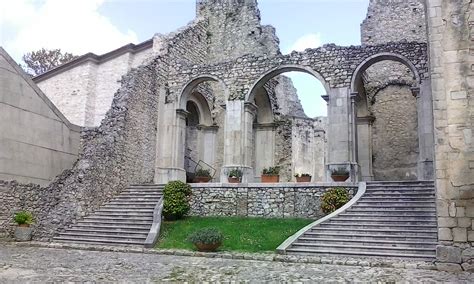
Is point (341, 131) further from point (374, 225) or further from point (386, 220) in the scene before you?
point (374, 225)

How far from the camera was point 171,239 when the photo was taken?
40.5 ft

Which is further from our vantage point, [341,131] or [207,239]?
[341,131]

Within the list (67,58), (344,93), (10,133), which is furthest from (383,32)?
(67,58)

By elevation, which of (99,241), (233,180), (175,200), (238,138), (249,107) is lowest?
(99,241)

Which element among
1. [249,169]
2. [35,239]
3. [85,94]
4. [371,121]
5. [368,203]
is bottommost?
[35,239]

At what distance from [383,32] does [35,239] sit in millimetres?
19043

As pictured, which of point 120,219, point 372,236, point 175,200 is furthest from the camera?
point 175,200

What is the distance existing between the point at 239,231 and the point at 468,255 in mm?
6106

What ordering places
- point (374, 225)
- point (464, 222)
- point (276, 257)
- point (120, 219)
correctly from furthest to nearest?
point (120, 219)
point (374, 225)
point (276, 257)
point (464, 222)

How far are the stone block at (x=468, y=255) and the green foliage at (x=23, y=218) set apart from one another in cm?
1190

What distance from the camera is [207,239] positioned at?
10.8 m

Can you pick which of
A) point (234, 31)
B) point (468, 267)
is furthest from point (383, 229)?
point (234, 31)

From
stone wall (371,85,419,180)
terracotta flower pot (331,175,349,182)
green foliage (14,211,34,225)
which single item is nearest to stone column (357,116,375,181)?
stone wall (371,85,419,180)

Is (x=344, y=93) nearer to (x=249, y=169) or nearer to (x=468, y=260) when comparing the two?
(x=249, y=169)
